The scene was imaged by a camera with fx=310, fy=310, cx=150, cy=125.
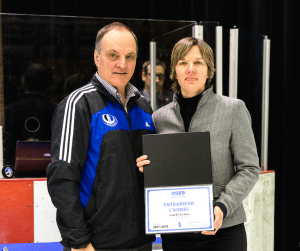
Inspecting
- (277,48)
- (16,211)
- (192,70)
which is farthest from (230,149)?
(277,48)

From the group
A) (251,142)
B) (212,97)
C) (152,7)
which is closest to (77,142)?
(212,97)

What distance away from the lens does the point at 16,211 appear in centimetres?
225

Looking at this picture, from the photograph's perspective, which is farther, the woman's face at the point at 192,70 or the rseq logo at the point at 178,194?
the woman's face at the point at 192,70

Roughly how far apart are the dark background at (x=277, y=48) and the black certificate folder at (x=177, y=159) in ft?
7.00

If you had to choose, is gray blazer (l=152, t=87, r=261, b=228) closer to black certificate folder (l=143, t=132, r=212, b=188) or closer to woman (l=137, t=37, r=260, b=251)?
woman (l=137, t=37, r=260, b=251)

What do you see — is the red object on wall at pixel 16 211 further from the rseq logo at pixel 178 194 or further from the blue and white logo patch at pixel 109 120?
the rseq logo at pixel 178 194

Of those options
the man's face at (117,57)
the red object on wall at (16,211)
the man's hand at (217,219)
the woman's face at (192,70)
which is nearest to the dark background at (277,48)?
the red object on wall at (16,211)

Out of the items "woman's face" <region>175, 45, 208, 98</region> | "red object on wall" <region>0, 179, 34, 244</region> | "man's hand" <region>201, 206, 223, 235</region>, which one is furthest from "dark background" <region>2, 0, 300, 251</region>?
"man's hand" <region>201, 206, 223, 235</region>

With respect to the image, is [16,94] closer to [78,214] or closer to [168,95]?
[168,95]

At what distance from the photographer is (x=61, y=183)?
117cm

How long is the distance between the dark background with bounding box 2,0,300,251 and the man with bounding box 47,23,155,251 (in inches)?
82.5

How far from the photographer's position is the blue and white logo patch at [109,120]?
4.11ft

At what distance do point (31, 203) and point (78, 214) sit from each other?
4.19 feet

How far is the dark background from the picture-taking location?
319cm
